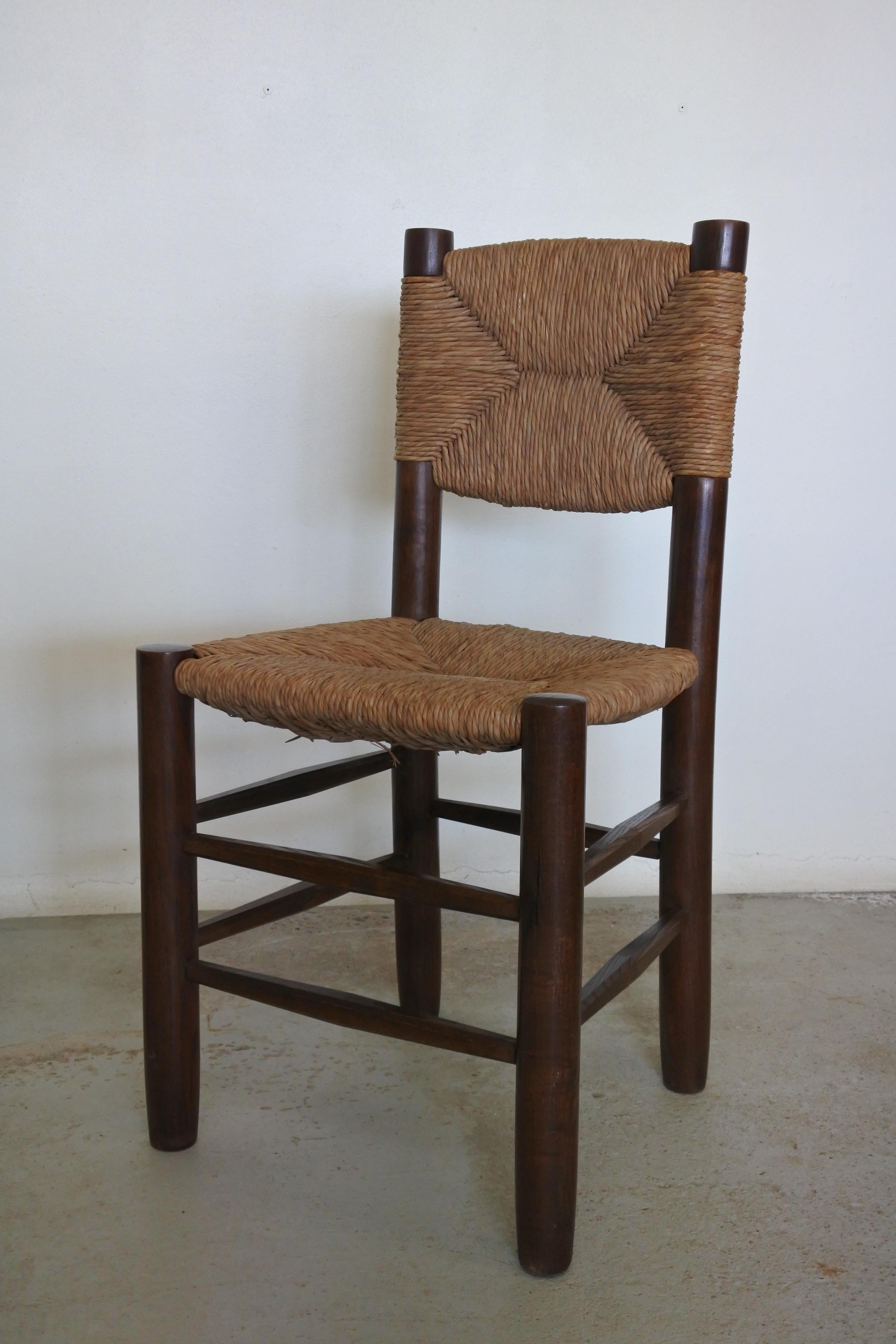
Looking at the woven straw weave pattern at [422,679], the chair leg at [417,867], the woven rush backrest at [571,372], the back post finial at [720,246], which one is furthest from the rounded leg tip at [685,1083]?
the back post finial at [720,246]

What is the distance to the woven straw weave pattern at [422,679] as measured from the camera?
0.88 metres

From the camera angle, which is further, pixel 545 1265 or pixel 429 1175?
pixel 429 1175

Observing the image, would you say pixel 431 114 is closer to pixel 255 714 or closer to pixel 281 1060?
pixel 255 714

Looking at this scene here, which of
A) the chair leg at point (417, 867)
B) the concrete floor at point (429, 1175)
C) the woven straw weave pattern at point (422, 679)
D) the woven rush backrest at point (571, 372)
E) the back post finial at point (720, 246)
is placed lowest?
the concrete floor at point (429, 1175)

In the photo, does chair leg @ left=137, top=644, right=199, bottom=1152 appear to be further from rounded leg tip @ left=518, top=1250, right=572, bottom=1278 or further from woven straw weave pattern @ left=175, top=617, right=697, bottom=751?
rounded leg tip @ left=518, top=1250, right=572, bottom=1278

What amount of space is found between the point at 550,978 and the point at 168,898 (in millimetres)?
365

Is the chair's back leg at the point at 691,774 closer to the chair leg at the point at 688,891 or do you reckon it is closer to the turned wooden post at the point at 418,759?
the chair leg at the point at 688,891

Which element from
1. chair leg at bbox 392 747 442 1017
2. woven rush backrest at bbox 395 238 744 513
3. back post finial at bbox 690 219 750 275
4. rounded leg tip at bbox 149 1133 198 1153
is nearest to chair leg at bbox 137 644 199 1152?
rounded leg tip at bbox 149 1133 198 1153

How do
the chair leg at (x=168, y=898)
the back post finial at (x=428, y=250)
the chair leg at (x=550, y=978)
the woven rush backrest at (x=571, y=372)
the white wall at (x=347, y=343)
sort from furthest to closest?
the white wall at (x=347, y=343) < the back post finial at (x=428, y=250) < the woven rush backrest at (x=571, y=372) < the chair leg at (x=168, y=898) < the chair leg at (x=550, y=978)

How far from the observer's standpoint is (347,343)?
1661 millimetres

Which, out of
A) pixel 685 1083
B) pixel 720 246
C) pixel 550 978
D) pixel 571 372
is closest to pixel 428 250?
pixel 571 372

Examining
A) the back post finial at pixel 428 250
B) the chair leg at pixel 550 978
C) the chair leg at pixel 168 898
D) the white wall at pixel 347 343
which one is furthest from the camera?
the white wall at pixel 347 343

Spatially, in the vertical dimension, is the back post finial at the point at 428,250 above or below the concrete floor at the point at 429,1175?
above

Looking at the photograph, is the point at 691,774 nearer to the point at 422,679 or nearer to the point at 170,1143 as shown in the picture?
the point at 422,679
